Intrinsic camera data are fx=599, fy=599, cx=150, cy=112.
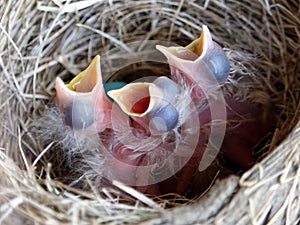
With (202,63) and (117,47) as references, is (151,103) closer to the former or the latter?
(202,63)

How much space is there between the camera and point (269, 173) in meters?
0.86

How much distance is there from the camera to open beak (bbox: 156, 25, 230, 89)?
109cm

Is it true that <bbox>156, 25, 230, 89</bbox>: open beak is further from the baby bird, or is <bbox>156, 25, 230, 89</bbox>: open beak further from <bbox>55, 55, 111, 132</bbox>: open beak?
<bbox>55, 55, 111, 132</bbox>: open beak

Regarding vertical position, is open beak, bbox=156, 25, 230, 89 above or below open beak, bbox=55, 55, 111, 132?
above

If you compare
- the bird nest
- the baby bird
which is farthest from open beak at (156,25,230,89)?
the bird nest

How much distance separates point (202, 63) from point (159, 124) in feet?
0.46

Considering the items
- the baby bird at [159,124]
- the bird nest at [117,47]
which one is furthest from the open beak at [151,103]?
the bird nest at [117,47]

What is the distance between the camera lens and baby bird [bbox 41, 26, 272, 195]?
107cm

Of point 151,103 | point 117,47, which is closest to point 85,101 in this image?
point 151,103

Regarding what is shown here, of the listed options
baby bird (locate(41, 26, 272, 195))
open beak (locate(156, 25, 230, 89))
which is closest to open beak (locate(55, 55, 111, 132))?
baby bird (locate(41, 26, 272, 195))

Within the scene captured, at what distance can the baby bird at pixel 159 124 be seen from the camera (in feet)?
3.52

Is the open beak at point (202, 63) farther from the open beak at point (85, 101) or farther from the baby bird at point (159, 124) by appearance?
the open beak at point (85, 101)

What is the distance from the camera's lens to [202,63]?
1.09m

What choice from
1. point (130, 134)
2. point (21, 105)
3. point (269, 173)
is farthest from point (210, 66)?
point (21, 105)
